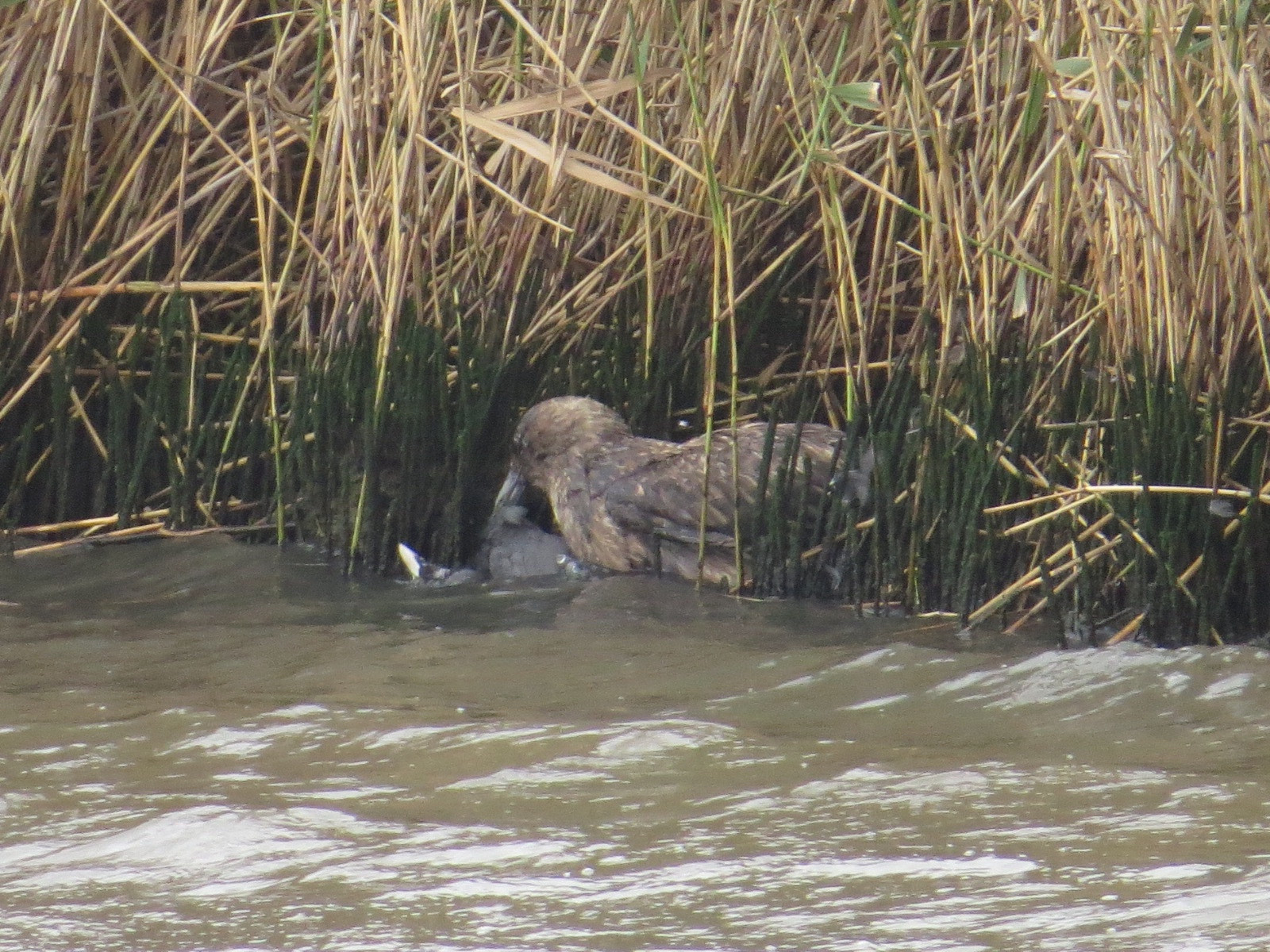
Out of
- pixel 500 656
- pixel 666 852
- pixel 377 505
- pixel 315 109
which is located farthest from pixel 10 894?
pixel 315 109

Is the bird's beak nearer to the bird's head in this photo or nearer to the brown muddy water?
the bird's head

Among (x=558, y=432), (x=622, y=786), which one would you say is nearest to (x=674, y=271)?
(x=558, y=432)

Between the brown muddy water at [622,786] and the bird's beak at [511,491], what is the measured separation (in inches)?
32.7

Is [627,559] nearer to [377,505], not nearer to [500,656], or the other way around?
[377,505]

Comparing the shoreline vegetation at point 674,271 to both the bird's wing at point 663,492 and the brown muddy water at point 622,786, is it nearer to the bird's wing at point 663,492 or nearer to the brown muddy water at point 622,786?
the bird's wing at point 663,492

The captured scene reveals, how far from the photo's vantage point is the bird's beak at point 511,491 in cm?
530

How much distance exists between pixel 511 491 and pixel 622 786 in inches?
95.9

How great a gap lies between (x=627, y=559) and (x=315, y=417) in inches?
39.3

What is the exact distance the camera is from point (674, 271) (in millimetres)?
5086

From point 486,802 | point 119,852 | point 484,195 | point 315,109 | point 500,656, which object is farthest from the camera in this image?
point 484,195

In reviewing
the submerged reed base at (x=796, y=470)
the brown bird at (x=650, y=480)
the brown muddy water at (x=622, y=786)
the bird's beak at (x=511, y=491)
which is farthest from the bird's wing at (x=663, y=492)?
the brown muddy water at (x=622, y=786)

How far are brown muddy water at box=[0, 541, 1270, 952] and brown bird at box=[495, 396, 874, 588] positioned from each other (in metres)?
0.40

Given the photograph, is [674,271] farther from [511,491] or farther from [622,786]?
[622,786]

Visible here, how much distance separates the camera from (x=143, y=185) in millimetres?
5477
